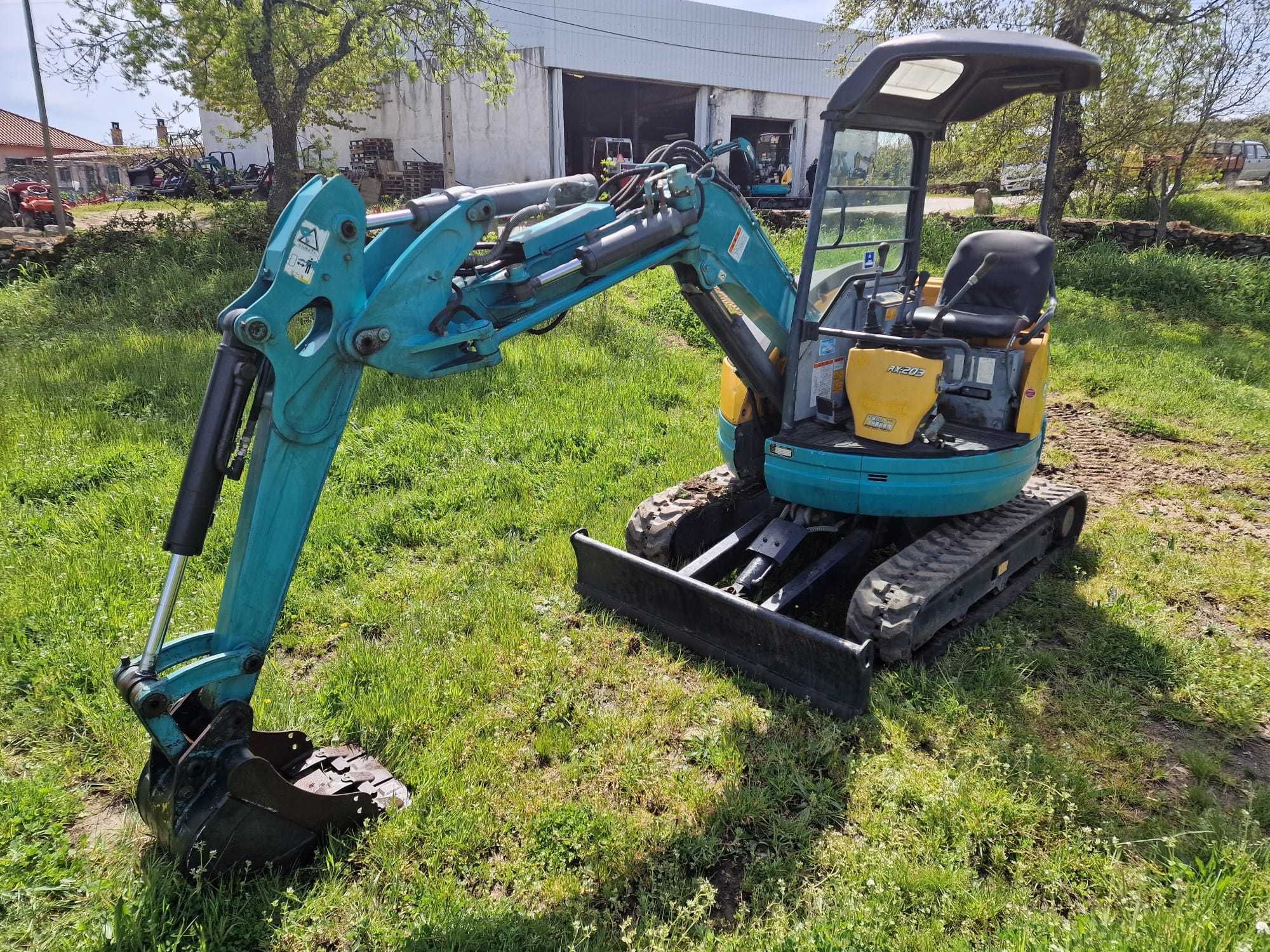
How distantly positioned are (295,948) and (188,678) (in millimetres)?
905

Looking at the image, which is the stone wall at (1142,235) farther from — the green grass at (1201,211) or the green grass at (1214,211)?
the green grass at (1214,211)

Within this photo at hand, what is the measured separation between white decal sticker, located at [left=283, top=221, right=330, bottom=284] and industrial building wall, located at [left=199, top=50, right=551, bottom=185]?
23.1 m

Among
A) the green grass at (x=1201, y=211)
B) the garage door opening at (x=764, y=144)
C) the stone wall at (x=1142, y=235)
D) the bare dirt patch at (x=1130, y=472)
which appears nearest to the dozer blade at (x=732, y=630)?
the bare dirt patch at (x=1130, y=472)

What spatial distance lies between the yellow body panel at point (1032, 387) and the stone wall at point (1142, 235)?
10354 millimetres

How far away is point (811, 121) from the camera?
30.2 m

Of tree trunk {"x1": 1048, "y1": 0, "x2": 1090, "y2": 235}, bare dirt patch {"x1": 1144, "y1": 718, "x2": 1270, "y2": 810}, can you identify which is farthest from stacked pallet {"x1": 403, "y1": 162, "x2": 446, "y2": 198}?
bare dirt patch {"x1": 1144, "y1": 718, "x2": 1270, "y2": 810}

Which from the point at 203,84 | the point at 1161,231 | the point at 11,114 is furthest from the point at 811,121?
the point at 11,114

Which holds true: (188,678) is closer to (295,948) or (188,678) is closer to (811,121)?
(295,948)

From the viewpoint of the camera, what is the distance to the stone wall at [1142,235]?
13.6 meters

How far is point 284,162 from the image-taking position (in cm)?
1445

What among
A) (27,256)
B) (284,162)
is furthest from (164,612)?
(284,162)

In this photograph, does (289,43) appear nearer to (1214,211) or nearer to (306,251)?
(306,251)

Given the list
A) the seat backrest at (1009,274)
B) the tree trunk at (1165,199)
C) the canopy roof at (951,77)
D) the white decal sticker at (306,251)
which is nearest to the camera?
the white decal sticker at (306,251)

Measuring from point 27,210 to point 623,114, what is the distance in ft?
69.0
